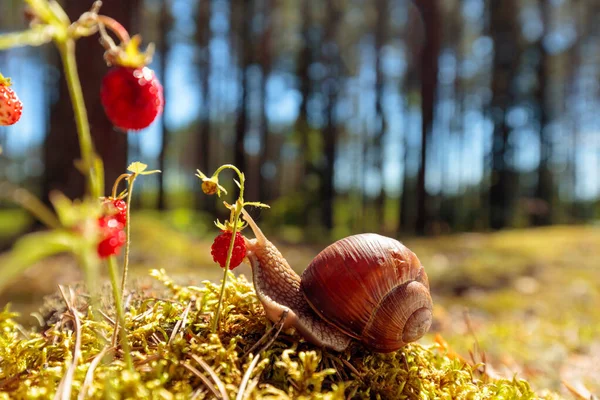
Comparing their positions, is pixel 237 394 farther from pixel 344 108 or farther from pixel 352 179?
pixel 352 179

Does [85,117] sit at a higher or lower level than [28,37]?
lower

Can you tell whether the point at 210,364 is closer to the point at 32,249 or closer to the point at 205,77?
the point at 32,249


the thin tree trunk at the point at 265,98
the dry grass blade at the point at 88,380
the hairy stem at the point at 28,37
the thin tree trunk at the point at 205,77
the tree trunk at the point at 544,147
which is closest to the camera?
the hairy stem at the point at 28,37

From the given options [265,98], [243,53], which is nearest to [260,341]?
[243,53]

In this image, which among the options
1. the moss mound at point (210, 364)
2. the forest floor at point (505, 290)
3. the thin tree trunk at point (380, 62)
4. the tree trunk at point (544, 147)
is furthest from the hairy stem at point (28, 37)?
the tree trunk at point (544, 147)

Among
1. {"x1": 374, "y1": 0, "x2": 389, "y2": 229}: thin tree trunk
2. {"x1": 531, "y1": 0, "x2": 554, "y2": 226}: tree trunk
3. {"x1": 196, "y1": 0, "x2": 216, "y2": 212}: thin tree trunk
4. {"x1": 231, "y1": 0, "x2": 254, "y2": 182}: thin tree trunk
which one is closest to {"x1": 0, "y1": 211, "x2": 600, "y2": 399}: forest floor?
{"x1": 231, "y1": 0, "x2": 254, "y2": 182}: thin tree trunk

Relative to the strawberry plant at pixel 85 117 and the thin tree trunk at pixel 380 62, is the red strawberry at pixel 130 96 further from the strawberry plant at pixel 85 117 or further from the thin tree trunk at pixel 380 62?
the thin tree trunk at pixel 380 62

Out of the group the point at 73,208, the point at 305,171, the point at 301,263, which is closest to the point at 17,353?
the point at 73,208
